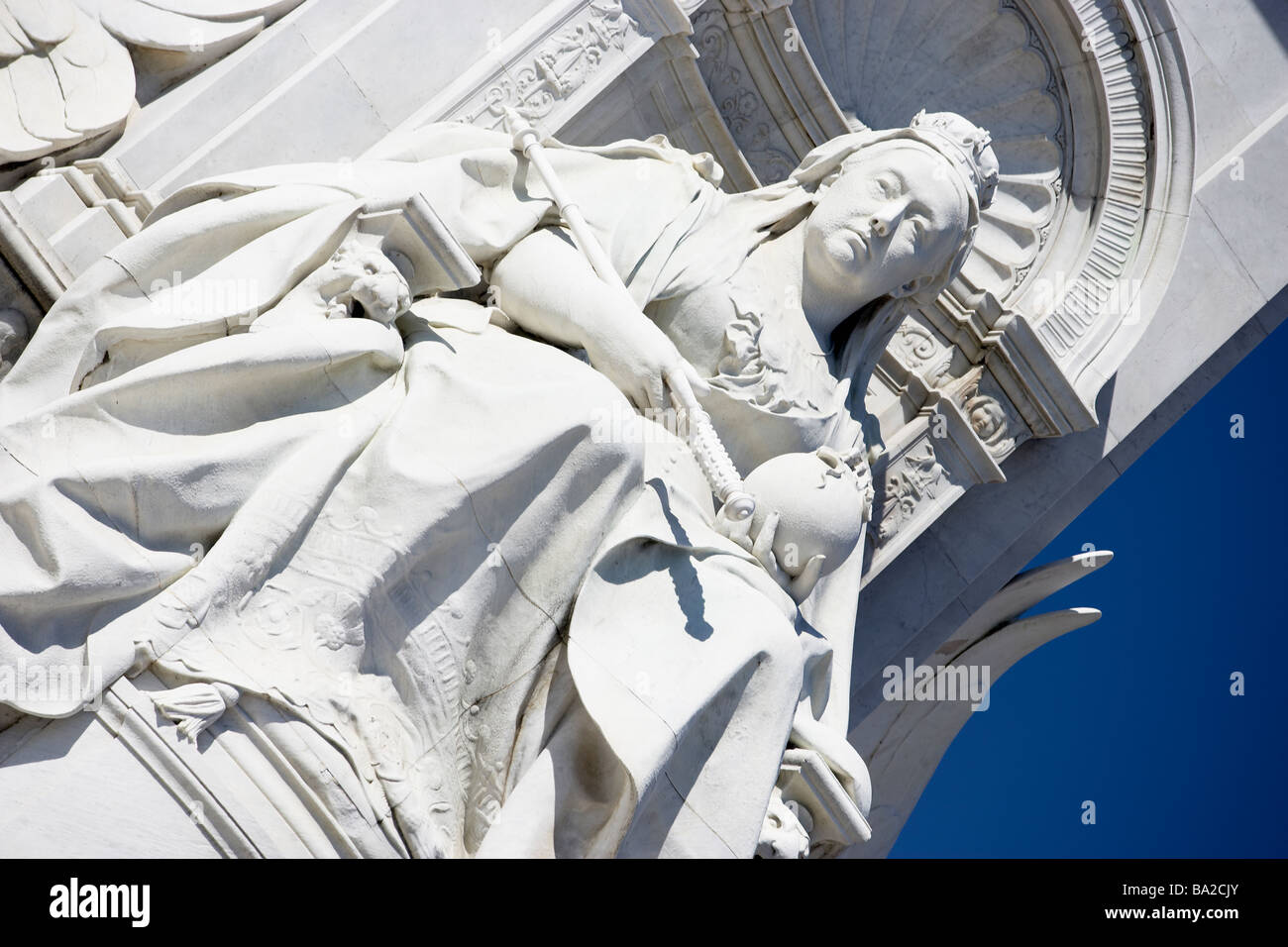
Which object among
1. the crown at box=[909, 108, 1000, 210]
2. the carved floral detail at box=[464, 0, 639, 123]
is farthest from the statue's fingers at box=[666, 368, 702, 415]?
the carved floral detail at box=[464, 0, 639, 123]

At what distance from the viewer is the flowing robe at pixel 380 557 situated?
14.1 ft

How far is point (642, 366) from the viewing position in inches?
207

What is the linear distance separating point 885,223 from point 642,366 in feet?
4.10

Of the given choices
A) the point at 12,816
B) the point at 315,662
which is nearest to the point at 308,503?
the point at 315,662

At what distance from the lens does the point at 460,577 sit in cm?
476

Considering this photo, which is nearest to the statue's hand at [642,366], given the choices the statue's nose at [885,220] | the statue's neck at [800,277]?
the statue's neck at [800,277]

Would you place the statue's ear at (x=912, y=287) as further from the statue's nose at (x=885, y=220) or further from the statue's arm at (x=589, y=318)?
the statue's arm at (x=589, y=318)

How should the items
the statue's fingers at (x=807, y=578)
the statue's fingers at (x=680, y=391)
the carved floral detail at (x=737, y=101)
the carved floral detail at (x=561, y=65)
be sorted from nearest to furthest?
the statue's fingers at (x=680, y=391) → the statue's fingers at (x=807, y=578) → the carved floral detail at (x=561, y=65) → the carved floral detail at (x=737, y=101)

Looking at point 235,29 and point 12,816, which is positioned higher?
point 235,29

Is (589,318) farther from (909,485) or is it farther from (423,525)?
(909,485)

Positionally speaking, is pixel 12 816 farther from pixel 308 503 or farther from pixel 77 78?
A: pixel 77 78

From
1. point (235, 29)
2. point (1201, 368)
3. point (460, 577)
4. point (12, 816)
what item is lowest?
point (1201, 368)

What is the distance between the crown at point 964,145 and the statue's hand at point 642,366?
155 centimetres

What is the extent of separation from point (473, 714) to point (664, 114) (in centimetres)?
373
